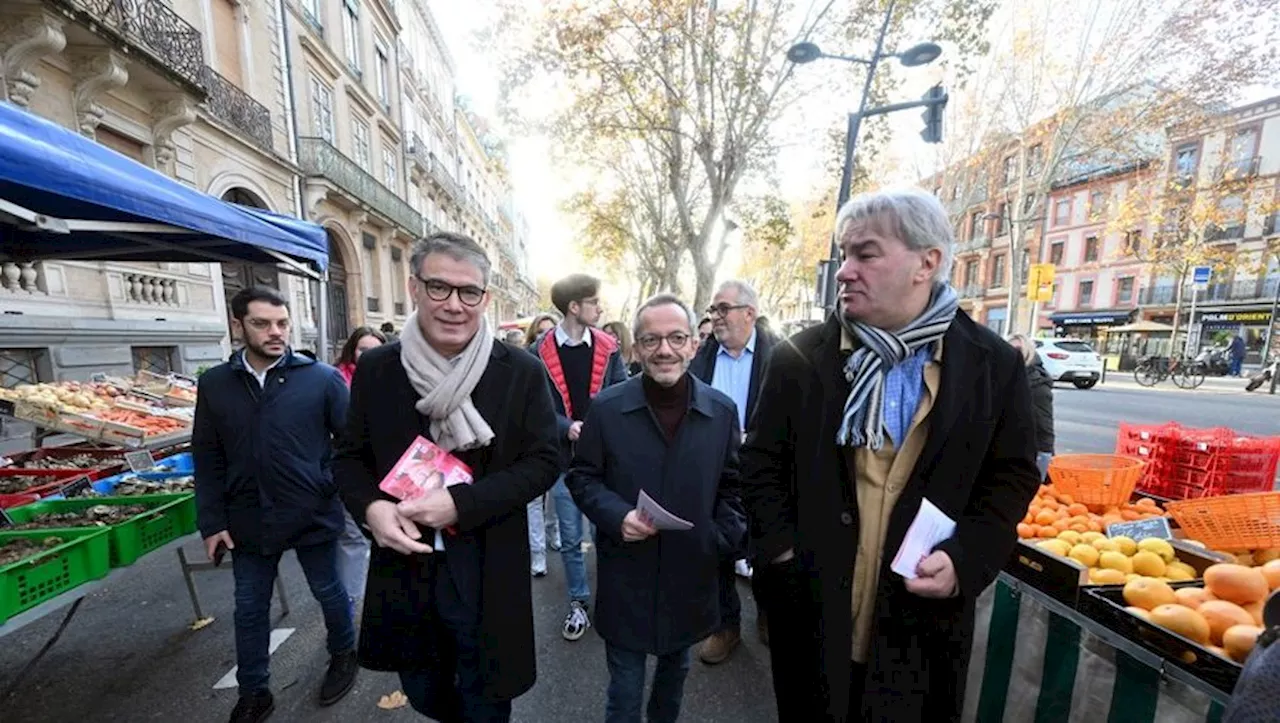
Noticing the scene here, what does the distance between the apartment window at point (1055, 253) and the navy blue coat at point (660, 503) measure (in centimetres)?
4520

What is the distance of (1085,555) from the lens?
202 cm

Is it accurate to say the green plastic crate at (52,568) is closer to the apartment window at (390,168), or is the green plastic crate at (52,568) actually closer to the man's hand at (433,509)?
the man's hand at (433,509)

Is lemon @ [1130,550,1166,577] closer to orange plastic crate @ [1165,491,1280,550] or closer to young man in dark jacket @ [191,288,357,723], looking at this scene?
orange plastic crate @ [1165,491,1280,550]

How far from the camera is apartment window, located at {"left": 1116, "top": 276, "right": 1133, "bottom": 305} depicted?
31.9m

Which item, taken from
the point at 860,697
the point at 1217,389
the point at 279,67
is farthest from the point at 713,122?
the point at 1217,389

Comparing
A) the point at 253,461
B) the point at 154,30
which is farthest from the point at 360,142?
the point at 253,461

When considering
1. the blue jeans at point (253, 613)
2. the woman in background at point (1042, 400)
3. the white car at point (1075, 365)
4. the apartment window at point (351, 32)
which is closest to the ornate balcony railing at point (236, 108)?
the apartment window at point (351, 32)

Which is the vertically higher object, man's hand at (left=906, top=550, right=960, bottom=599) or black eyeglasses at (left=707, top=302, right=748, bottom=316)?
black eyeglasses at (left=707, top=302, right=748, bottom=316)

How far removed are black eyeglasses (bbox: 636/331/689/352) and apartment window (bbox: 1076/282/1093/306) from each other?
4395 centimetres

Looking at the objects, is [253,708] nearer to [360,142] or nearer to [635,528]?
[635,528]

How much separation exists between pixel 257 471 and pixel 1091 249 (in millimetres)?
45586

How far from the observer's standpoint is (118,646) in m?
2.94

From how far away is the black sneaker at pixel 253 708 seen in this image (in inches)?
91.1

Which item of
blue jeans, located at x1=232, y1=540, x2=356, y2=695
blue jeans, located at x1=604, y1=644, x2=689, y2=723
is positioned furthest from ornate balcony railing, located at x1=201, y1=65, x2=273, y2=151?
blue jeans, located at x1=604, y1=644, x2=689, y2=723
